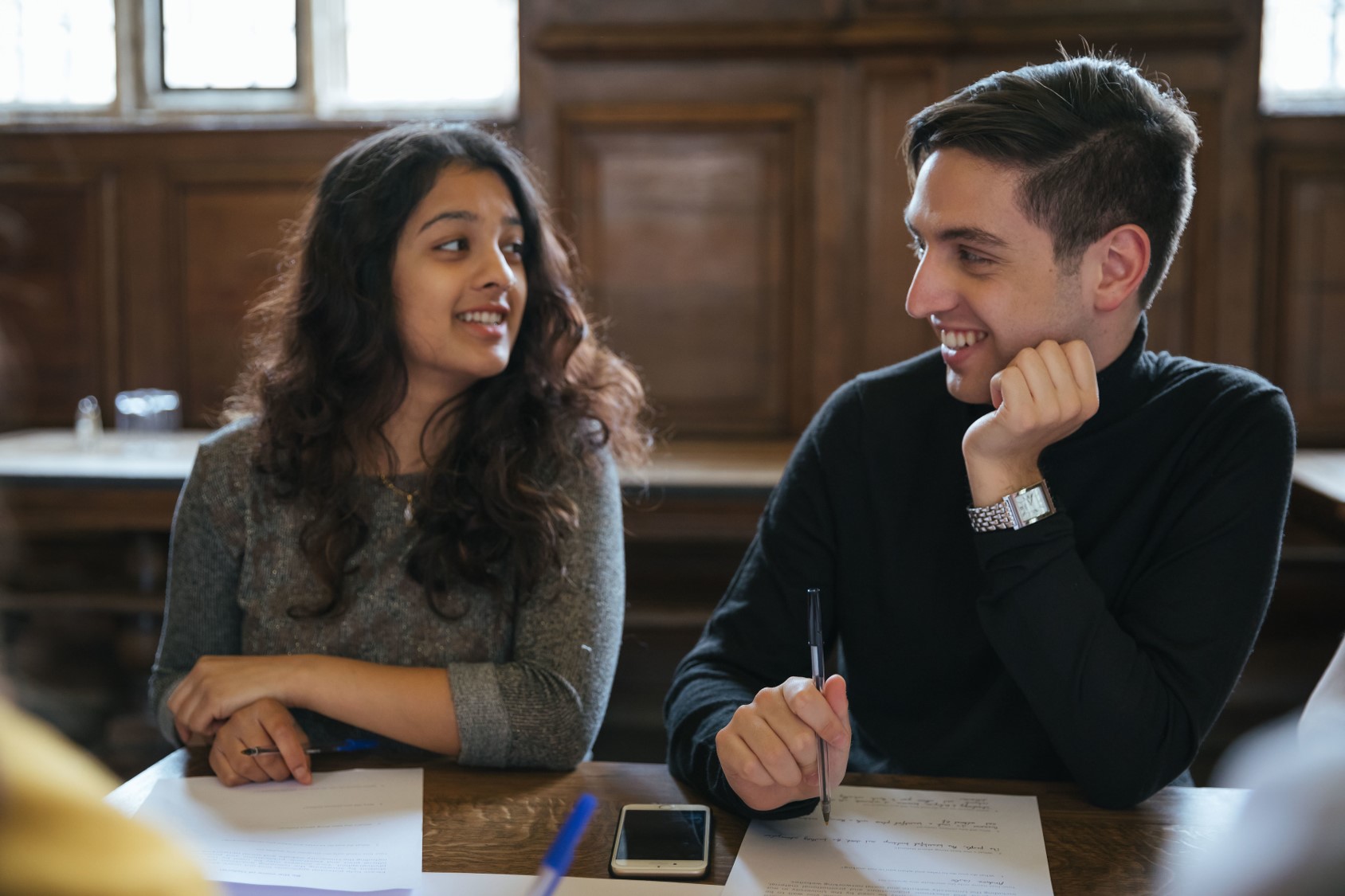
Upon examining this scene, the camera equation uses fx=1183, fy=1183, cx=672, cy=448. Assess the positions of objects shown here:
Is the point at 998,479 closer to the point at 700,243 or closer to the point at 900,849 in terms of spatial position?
the point at 900,849

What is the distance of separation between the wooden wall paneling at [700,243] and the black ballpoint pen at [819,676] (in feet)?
8.15

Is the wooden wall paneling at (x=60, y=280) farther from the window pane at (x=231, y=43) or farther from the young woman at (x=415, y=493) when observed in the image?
the young woman at (x=415, y=493)

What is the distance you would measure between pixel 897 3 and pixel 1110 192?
2.22m

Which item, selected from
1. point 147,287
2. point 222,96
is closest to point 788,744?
point 147,287

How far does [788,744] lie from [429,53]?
3184mm

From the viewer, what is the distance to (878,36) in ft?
10.7

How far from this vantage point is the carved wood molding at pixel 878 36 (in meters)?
3.18

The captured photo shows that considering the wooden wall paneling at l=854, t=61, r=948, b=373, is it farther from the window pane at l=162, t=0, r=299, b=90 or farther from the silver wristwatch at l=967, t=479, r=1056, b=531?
the silver wristwatch at l=967, t=479, r=1056, b=531

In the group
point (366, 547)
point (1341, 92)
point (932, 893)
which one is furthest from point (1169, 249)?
point (1341, 92)

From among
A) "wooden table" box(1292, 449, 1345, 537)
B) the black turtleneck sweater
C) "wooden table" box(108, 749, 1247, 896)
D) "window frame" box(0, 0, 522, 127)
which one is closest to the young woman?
"wooden table" box(108, 749, 1247, 896)

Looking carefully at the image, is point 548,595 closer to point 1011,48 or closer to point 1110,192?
point 1110,192

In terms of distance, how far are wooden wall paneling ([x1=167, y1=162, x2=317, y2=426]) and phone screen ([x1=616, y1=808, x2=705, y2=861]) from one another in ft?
9.60

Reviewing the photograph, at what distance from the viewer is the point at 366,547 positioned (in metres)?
1.52

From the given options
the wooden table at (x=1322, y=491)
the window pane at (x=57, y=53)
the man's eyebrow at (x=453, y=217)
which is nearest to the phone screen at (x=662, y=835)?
the man's eyebrow at (x=453, y=217)
